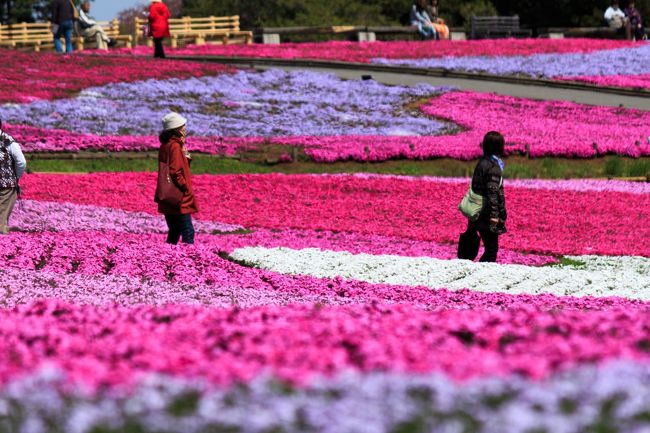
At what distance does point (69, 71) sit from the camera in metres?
41.0

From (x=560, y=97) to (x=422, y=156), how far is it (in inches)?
511

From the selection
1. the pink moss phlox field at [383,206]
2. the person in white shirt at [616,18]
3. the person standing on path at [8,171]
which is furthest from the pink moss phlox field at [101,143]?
the person in white shirt at [616,18]

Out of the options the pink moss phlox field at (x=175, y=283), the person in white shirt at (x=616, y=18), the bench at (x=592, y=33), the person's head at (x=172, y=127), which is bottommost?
the pink moss phlox field at (x=175, y=283)

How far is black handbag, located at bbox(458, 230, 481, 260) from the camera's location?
1609 cm

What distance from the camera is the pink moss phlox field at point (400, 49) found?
163 ft

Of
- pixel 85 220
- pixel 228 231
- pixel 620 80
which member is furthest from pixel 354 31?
pixel 85 220

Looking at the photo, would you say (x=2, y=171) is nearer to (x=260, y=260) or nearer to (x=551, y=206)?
(x=260, y=260)

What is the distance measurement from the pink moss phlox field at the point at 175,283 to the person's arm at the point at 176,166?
0.85 metres

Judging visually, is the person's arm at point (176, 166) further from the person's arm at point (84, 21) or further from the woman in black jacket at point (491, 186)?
the person's arm at point (84, 21)

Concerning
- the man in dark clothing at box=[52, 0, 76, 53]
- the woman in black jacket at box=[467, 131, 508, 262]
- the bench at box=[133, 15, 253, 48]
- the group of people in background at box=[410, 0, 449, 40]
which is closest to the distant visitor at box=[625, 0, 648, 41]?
the group of people in background at box=[410, 0, 449, 40]

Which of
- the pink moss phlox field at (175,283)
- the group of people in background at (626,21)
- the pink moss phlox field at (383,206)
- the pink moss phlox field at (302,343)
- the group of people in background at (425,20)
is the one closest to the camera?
the pink moss phlox field at (302,343)

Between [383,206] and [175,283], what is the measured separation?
30.9 feet

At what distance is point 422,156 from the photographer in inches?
1105

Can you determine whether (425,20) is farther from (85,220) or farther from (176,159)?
(176,159)
